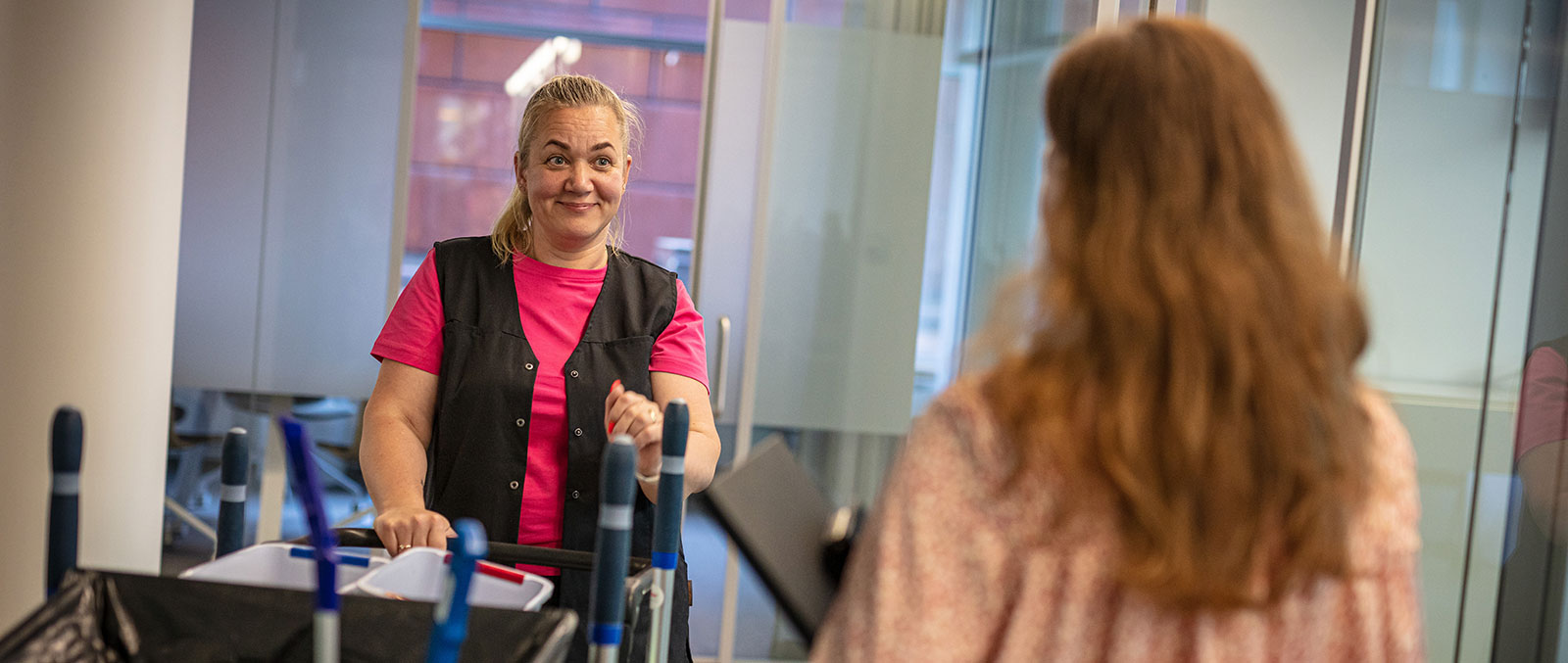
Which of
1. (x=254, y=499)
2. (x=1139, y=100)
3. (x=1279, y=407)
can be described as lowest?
(x=254, y=499)

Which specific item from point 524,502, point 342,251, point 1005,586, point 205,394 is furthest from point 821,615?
point 205,394

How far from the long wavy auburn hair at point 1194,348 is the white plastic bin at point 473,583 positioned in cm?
69

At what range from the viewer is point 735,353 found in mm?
3424

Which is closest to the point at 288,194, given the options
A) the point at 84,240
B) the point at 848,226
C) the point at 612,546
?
the point at 84,240

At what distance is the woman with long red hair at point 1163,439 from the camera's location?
854 mm

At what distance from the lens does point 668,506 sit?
1480 mm

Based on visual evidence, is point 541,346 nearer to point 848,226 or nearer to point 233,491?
point 233,491

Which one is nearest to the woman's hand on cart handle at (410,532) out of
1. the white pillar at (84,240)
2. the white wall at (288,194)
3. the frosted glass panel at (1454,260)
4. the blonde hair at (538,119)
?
the blonde hair at (538,119)

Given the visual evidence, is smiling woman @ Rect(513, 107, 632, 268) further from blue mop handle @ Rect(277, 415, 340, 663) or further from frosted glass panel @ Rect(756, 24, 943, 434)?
frosted glass panel @ Rect(756, 24, 943, 434)

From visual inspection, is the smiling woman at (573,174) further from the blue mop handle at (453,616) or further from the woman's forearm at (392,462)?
the blue mop handle at (453,616)

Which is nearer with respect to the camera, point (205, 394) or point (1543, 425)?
Answer: point (1543, 425)

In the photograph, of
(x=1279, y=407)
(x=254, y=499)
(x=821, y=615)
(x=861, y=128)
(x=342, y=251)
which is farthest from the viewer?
(x=254, y=499)

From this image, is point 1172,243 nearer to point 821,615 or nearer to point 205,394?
point 821,615

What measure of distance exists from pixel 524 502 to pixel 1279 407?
1184 millimetres
